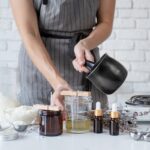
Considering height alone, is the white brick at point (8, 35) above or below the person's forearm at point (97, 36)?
above

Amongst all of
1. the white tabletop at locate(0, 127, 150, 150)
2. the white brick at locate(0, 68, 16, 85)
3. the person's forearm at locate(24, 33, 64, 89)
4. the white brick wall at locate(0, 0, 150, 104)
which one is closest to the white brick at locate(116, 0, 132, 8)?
the white brick wall at locate(0, 0, 150, 104)

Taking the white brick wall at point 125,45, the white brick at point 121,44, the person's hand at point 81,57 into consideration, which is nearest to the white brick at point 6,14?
the white brick wall at point 125,45

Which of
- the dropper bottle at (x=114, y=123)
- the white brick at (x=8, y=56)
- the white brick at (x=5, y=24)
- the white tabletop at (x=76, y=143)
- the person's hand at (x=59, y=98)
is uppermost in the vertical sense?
the white brick at (x=5, y=24)

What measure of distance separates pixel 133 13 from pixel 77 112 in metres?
0.91

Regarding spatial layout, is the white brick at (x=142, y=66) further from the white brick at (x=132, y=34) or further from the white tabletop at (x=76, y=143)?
the white tabletop at (x=76, y=143)

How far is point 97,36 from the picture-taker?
3.88ft

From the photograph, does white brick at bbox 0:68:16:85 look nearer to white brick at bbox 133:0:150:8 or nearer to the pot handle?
white brick at bbox 133:0:150:8

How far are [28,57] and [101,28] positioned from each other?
259 millimetres

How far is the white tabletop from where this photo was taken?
0.75 m

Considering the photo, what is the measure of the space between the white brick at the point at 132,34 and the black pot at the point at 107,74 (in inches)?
34.4

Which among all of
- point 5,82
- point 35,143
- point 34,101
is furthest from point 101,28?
point 5,82

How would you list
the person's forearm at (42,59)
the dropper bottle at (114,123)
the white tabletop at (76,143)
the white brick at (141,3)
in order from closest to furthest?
the white tabletop at (76,143) < the dropper bottle at (114,123) < the person's forearm at (42,59) < the white brick at (141,3)

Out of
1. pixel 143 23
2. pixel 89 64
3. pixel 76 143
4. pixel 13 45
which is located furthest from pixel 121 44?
pixel 76 143

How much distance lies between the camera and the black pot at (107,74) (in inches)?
32.6
